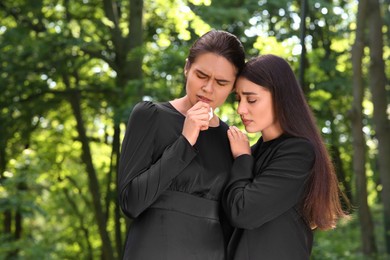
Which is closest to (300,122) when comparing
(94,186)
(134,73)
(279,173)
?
(279,173)

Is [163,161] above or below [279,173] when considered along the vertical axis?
above

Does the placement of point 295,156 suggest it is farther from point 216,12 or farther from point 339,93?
point 339,93

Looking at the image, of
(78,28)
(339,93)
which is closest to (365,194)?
(339,93)

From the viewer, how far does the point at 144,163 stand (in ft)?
10.5

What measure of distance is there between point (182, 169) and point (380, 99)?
10.1 m

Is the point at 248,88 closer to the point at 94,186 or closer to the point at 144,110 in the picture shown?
the point at 144,110

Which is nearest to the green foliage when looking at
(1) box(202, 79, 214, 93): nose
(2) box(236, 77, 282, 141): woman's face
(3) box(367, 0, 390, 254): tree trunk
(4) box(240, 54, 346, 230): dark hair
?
(3) box(367, 0, 390, 254): tree trunk

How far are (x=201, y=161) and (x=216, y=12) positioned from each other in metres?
8.32

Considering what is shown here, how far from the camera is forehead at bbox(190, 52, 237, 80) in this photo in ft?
10.9

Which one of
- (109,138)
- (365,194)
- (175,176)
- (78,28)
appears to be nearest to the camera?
(175,176)

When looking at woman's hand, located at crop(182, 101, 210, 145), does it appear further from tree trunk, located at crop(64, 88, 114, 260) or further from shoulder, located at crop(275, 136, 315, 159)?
tree trunk, located at crop(64, 88, 114, 260)

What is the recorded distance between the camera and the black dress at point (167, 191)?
10.4 feet

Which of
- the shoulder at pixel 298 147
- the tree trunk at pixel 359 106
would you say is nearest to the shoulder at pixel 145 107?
the shoulder at pixel 298 147

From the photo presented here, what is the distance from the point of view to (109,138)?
17594 millimetres
